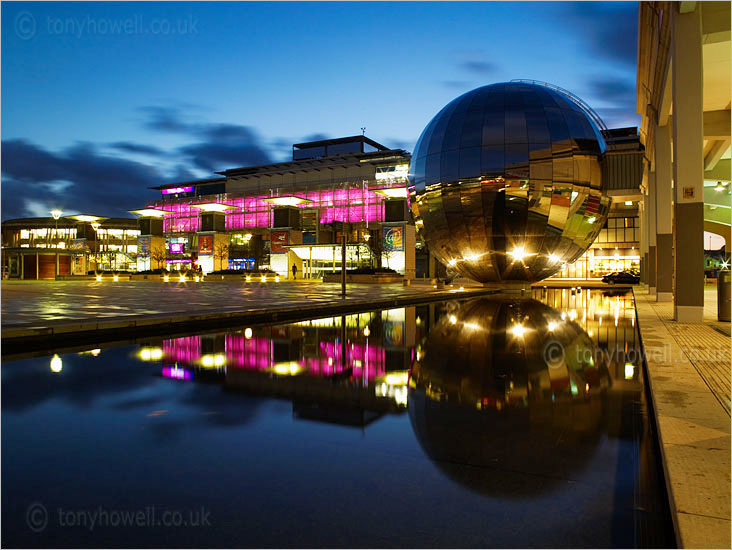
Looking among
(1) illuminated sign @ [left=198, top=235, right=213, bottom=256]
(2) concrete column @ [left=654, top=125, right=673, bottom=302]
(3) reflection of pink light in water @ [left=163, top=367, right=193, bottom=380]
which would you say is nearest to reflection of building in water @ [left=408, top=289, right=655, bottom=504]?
(3) reflection of pink light in water @ [left=163, top=367, right=193, bottom=380]

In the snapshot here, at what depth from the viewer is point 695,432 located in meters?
4.30

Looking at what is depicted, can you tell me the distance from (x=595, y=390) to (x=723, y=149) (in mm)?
26657

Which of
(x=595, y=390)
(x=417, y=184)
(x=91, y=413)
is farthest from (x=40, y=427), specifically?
(x=417, y=184)

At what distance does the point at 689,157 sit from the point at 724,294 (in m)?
3.73

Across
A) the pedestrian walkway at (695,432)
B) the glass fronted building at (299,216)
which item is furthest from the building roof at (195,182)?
the pedestrian walkway at (695,432)

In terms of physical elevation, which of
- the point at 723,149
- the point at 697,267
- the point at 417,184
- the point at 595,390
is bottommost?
the point at 595,390

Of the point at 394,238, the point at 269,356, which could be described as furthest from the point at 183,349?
the point at 394,238

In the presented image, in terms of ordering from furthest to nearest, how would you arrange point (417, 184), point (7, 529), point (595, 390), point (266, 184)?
point (266, 184), point (417, 184), point (595, 390), point (7, 529)

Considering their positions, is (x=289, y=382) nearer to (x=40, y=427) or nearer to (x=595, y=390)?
(x=40, y=427)

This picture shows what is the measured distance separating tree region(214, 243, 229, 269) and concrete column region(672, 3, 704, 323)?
6948 cm

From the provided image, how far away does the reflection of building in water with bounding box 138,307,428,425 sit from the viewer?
19.1 ft

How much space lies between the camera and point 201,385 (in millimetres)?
6680

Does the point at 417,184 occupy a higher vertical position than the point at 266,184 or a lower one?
lower

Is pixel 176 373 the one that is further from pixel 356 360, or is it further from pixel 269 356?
pixel 356 360
